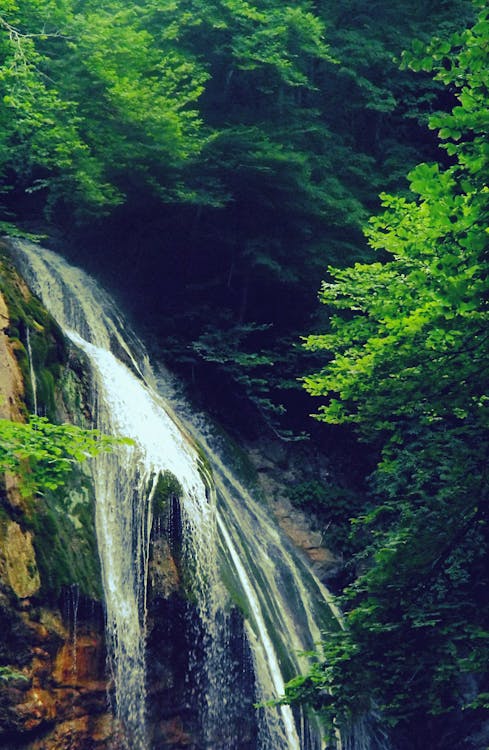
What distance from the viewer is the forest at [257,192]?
10812 millimetres

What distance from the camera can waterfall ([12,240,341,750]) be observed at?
7.95m

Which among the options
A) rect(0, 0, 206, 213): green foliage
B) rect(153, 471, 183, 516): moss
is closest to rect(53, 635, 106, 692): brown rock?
rect(153, 471, 183, 516): moss

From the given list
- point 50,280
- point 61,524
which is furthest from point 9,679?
point 50,280

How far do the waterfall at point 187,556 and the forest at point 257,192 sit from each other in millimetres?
1087

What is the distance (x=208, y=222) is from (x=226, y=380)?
Answer: 317 centimetres

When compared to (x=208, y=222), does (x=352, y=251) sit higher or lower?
lower

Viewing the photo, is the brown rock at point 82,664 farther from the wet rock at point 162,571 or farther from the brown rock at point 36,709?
the wet rock at point 162,571

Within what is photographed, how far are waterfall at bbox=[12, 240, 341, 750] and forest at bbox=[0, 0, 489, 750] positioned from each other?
1087mm

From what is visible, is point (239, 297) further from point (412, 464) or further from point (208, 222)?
point (412, 464)

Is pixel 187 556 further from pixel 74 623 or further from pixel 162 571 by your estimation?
pixel 74 623

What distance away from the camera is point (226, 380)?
1364 centimetres

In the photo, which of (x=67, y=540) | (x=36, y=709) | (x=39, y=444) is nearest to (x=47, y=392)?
(x=67, y=540)

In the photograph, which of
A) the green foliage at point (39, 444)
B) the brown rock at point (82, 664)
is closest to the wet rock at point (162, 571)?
the brown rock at point (82, 664)

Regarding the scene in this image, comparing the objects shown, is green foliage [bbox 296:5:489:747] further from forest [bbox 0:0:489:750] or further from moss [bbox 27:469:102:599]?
moss [bbox 27:469:102:599]
